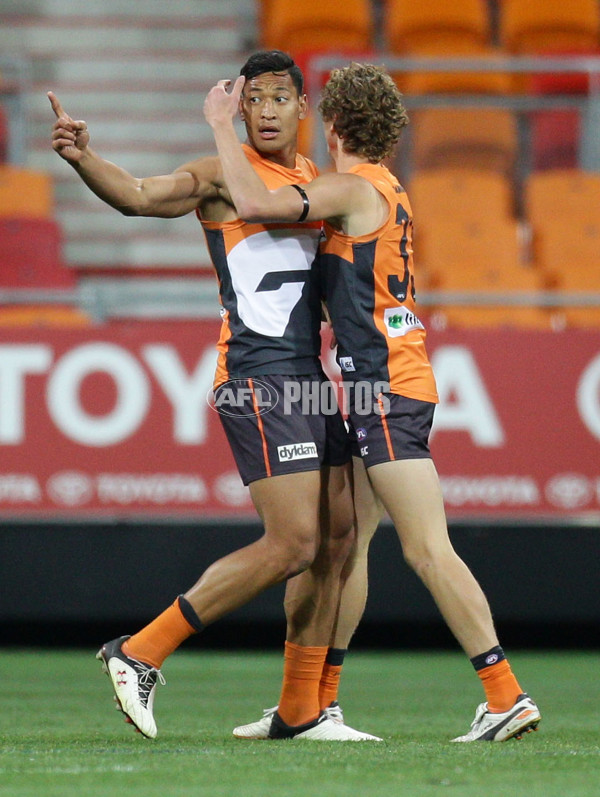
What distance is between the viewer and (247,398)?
4.36 metres

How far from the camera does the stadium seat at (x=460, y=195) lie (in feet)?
28.9

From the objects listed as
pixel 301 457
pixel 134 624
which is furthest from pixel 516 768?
pixel 134 624

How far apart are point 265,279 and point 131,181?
21.0 inches

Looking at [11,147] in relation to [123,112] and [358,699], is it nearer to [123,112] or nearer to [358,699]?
[123,112]

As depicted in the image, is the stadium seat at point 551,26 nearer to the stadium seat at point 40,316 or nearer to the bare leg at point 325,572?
the stadium seat at point 40,316

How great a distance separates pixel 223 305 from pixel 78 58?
7.80 metres

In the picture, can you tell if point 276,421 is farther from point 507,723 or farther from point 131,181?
point 507,723

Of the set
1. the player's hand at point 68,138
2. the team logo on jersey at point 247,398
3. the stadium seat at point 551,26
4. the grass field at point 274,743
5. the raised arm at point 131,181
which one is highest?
the stadium seat at point 551,26

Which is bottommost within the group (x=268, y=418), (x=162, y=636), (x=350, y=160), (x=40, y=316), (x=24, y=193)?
(x=162, y=636)

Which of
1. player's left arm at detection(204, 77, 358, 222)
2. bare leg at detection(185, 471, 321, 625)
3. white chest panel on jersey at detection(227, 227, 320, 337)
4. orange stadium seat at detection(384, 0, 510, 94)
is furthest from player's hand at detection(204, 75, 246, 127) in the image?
orange stadium seat at detection(384, 0, 510, 94)

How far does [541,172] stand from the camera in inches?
339

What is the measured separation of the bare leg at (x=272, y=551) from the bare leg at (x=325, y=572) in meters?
0.13

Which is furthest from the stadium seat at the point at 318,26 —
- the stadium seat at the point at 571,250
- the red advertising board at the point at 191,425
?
the red advertising board at the point at 191,425

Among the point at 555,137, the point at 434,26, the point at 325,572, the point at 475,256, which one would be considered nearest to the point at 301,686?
the point at 325,572
